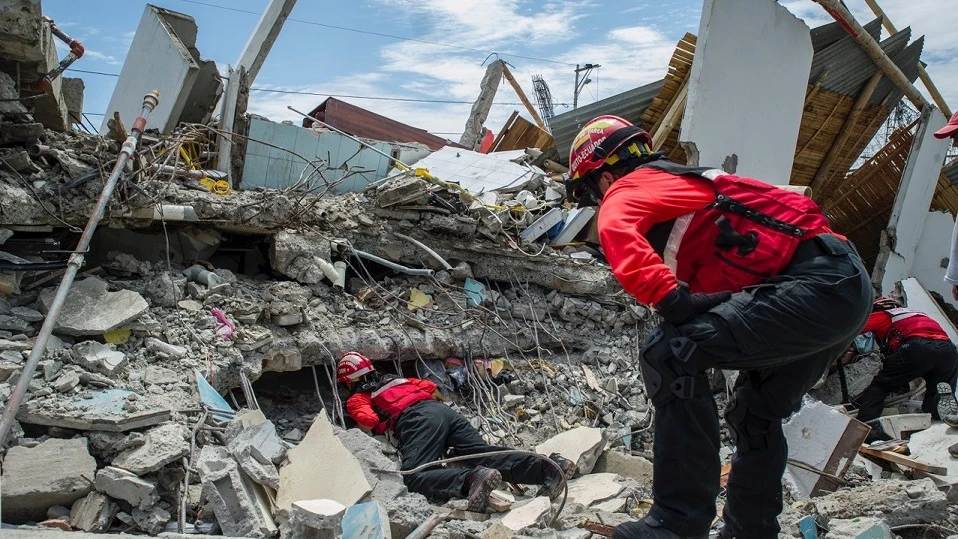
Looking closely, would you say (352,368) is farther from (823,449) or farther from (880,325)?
(880,325)

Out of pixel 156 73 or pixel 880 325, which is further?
pixel 156 73

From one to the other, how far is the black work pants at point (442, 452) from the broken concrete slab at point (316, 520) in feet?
4.90

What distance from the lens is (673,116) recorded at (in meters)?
7.26

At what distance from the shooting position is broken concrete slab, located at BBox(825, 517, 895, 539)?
295cm

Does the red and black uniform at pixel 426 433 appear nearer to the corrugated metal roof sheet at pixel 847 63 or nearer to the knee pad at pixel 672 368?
the knee pad at pixel 672 368

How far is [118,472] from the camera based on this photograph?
3107mm

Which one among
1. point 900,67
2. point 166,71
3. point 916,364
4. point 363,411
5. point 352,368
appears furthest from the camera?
point 900,67

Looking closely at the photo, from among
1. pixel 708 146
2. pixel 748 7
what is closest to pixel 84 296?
pixel 708 146

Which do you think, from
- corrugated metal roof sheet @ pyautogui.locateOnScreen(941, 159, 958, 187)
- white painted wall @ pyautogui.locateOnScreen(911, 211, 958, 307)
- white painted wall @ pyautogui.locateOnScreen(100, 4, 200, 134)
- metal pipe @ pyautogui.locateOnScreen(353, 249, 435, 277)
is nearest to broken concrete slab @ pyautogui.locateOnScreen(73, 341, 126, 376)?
metal pipe @ pyautogui.locateOnScreen(353, 249, 435, 277)

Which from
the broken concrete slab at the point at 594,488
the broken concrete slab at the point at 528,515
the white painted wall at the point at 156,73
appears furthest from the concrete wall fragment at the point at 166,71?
the broken concrete slab at the point at 528,515

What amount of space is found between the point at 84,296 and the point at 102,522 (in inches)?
67.3

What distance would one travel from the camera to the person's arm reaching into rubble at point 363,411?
15.8 ft

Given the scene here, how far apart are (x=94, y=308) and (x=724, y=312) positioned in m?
3.55

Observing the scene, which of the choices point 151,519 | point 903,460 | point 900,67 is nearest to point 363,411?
point 151,519
